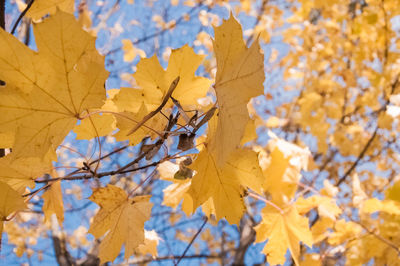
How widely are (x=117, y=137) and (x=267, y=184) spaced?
28.7 inches

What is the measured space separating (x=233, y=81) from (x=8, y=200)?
0.45 meters

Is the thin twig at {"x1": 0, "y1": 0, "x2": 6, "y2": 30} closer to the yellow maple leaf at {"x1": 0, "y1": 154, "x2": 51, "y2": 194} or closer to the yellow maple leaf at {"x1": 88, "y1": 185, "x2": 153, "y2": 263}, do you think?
the yellow maple leaf at {"x1": 0, "y1": 154, "x2": 51, "y2": 194}

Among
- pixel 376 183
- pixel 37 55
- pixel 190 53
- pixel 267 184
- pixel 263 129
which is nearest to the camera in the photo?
pixel 37 55

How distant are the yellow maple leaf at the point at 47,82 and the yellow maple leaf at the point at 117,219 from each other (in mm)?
243

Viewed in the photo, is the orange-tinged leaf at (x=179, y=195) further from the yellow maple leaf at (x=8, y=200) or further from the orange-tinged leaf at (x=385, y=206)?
the orange-tinged leaf at (x=385, y=206)

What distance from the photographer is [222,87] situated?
467 mm

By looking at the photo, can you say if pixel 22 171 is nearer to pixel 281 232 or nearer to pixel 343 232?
pixel 281 232

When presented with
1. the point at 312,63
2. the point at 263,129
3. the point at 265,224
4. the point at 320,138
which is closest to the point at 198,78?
the point at 265,224

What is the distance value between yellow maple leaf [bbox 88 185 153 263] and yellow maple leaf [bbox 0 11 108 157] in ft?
0.80

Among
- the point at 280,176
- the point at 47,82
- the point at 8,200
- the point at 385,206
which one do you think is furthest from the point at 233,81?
the point at 385,206

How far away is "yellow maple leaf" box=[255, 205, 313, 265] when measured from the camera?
0.89 meters

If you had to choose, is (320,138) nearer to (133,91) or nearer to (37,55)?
(133,91)

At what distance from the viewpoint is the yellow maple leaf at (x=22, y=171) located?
622 millimetres

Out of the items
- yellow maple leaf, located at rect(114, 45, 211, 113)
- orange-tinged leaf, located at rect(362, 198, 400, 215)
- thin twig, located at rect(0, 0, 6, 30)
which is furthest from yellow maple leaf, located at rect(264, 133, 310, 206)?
thin twig, located at rect(0, 0, 6, 30)
